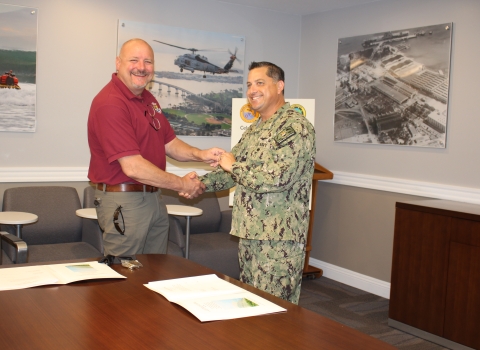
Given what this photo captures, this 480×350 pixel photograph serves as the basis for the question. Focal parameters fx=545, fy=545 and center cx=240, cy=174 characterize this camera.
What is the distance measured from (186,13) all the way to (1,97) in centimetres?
189

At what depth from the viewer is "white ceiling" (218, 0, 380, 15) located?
207 inches

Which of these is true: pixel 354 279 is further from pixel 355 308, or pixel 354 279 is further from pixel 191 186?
pixel 191 186

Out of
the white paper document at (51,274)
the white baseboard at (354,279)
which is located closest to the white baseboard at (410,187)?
the white baseboard at (354,279)

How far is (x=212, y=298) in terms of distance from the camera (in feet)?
5.72

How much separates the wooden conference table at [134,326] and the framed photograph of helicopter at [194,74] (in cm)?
353

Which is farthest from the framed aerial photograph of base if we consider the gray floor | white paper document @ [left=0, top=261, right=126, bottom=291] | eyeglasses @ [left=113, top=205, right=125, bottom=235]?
white paper document @ [left=0, top=261, right=126, bottom=291]

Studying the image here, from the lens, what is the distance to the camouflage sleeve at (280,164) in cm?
252

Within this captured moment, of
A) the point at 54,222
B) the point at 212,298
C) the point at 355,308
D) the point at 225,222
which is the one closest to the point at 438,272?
the point at 355,308

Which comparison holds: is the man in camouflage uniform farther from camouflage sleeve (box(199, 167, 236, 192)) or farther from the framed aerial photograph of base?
the framed aerial photograph of base

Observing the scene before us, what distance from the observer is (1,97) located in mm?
4371

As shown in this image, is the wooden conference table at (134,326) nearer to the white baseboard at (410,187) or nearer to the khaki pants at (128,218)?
the khaki pants at (128,218)

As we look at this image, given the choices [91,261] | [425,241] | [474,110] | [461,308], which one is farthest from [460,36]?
[91,261]

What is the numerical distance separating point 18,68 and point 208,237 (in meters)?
2.17

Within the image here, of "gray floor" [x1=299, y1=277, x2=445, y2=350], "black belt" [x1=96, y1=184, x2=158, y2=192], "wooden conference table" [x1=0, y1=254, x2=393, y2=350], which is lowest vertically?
"gray floor" [x1=299, y1=277, x2=445, y2=350]
